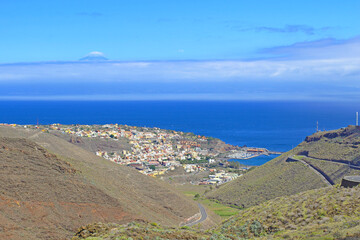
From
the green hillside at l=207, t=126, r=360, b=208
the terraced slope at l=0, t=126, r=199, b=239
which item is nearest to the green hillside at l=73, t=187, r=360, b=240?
the terraced slope at l=0, t=126, r=199, b=239

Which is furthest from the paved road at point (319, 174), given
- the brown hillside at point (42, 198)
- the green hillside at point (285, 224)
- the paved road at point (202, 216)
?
the brown hillside at point (42, 198)

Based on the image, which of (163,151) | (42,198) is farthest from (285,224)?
(163,151)

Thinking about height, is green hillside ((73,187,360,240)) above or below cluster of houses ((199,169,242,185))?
above

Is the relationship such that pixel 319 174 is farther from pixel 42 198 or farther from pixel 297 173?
pixel 42 198

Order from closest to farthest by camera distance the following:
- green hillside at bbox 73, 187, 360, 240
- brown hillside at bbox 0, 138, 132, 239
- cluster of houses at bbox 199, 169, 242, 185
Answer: green hillside at bbox 73, 187, 360, 240, brown hillside at bbox 0, 138, 132, 239, cluster of houses at bbox 199, 169, 242, 185

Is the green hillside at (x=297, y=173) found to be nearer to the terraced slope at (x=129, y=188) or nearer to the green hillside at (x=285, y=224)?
the terraced slope at (x=129, y=188)

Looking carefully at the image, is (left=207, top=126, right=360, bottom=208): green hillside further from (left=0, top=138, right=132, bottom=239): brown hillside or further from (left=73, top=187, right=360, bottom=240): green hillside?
(left=73, top=187, right=360, bottom=240): green hillside
